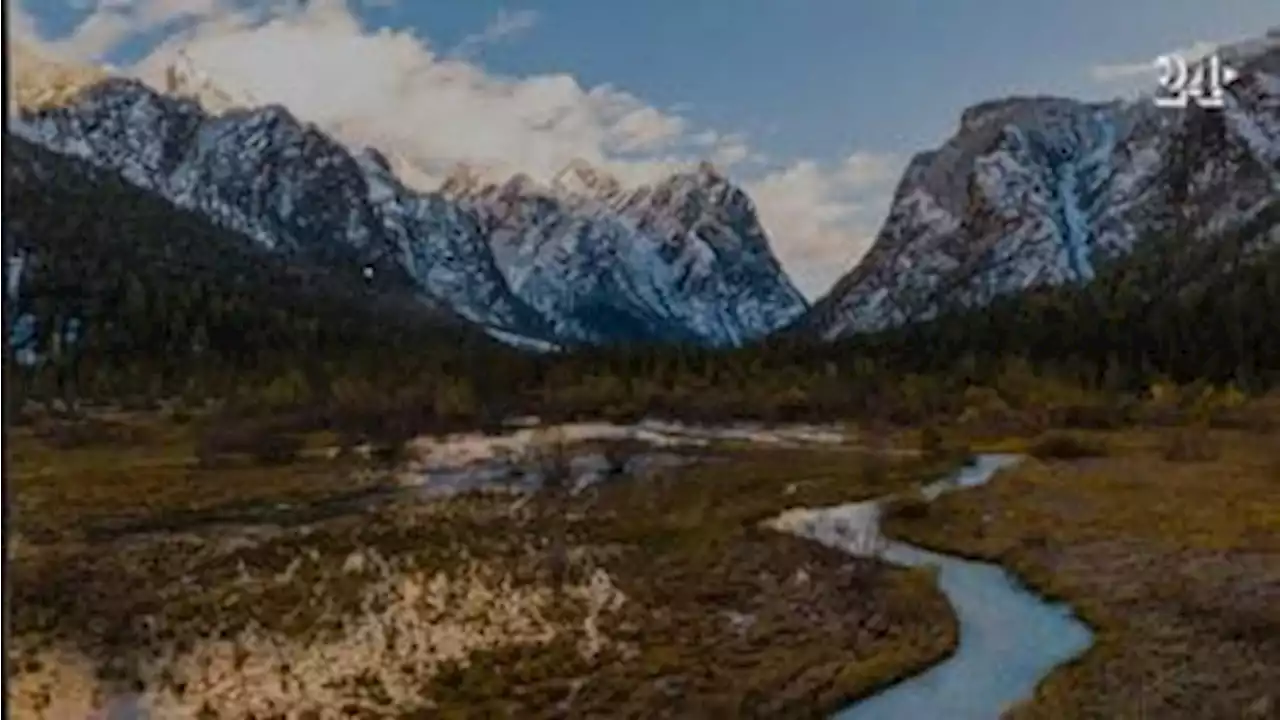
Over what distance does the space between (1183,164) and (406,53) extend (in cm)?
596

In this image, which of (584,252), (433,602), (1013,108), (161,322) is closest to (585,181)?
(584,252)

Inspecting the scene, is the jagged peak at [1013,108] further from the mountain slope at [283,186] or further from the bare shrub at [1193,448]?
the mountain slope at [283,186]

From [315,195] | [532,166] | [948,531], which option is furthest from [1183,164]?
[315,195]

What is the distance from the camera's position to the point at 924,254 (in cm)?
880

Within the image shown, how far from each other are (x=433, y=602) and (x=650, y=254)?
2.59 m

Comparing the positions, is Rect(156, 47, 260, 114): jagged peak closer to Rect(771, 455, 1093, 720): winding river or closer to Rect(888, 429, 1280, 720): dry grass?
Rect(771, 455, 1093, 720): winding river

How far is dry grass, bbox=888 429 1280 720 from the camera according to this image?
5184 mm

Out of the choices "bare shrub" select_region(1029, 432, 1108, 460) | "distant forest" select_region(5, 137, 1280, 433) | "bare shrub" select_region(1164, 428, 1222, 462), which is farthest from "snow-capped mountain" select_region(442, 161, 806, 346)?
"bare shrub" select_region(1164, 428, 1222, 462)

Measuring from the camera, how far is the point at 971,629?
19.0 feet

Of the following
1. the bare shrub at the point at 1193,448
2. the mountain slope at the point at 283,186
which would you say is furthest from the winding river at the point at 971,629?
the mountain slope at the point at 283,186

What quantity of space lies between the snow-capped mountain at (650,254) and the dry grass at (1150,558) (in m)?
1.25

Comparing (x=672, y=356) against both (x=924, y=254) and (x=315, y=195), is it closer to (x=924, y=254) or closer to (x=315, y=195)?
(x=924, y=254)

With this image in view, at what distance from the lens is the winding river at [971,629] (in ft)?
17.2

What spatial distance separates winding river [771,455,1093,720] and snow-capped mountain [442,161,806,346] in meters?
0.95
